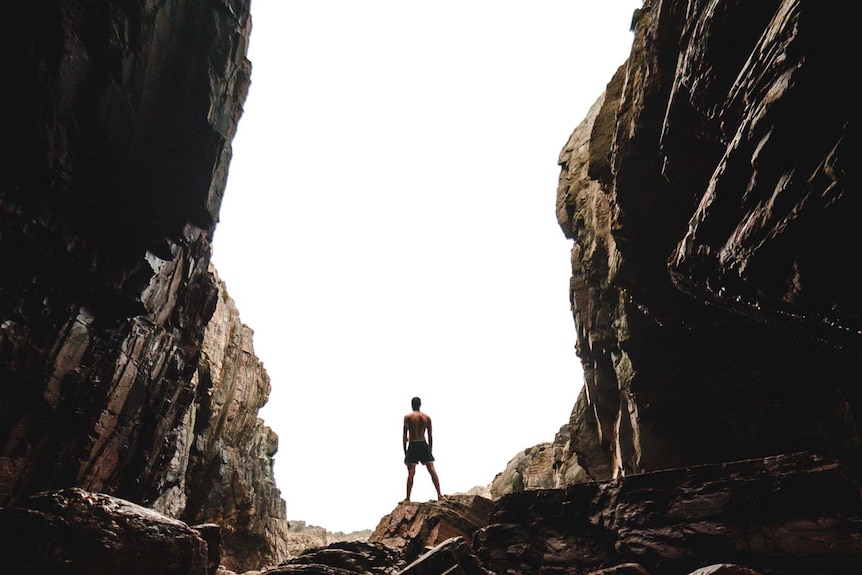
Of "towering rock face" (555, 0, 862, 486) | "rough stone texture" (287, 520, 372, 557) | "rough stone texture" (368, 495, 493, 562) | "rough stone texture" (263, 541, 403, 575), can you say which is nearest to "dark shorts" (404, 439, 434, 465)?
"rough stone texture" (368, 495, 493, 562)

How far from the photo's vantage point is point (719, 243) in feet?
30.6

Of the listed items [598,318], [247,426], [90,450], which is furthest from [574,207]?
[247,426]

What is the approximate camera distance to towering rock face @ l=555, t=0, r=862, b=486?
659 centimetres

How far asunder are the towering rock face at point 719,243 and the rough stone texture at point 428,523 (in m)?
7.02

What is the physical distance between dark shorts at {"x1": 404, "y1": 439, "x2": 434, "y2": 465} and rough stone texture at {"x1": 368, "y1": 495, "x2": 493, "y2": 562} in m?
1.30

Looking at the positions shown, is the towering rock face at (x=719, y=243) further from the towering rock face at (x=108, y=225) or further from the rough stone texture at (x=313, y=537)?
the rough stone texture at (x=313, y=537)

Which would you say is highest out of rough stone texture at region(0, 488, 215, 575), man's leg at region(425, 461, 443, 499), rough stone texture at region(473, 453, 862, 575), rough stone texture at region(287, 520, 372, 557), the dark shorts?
rough stone texture at region(287, 520, 372, 557)

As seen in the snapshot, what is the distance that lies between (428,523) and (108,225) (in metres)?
16.6

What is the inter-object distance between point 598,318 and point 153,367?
2014 centimetres

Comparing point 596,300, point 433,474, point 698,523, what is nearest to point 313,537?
point 433,474

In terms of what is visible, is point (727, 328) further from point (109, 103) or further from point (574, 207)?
point (109, 103)

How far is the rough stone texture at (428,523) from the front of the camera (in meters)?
12.5

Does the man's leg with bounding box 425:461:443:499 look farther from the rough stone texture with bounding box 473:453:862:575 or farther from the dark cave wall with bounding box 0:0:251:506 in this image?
the dark cave wall with bounding box 0:0:251:506

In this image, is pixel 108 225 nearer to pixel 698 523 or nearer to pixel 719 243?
pixel 719 243
